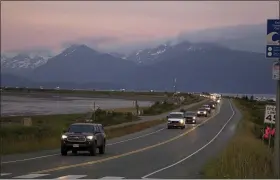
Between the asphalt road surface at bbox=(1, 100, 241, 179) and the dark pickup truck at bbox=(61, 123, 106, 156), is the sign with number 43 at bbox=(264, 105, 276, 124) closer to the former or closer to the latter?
the asphalt road surface at bbox=(1, 100, 241, 179)

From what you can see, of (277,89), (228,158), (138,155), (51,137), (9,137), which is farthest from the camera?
(51,137)

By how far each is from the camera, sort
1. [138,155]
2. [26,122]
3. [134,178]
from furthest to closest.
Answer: [26,122], [138,155], [134,178]

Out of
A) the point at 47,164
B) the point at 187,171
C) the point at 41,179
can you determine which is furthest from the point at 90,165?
the point at 41,179

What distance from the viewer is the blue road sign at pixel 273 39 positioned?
1614 cm

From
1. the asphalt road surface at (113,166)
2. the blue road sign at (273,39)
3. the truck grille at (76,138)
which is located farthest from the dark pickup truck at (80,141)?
the blue road sign at (273,39)

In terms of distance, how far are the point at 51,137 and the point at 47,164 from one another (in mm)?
14751

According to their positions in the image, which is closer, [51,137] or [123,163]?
[123,163]

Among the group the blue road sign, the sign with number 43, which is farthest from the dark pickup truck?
the blue road sign

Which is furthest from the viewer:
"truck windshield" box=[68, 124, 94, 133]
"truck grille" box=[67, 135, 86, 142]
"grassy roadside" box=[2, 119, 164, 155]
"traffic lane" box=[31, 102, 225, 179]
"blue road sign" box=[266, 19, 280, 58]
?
"grassy roadside" box=[2, 119, 164, 155]

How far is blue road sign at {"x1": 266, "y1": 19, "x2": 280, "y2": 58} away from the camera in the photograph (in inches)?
635

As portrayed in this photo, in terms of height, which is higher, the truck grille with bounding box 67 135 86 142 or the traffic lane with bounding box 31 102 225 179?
the truck grille with bounding box 67 135 86 142

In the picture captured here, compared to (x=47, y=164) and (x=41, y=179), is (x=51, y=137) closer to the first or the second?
(x=47, y=164)

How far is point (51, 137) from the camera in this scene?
37.5 meters

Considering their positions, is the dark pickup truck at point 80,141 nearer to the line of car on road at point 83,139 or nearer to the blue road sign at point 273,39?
the line of car on road at point 83,139
